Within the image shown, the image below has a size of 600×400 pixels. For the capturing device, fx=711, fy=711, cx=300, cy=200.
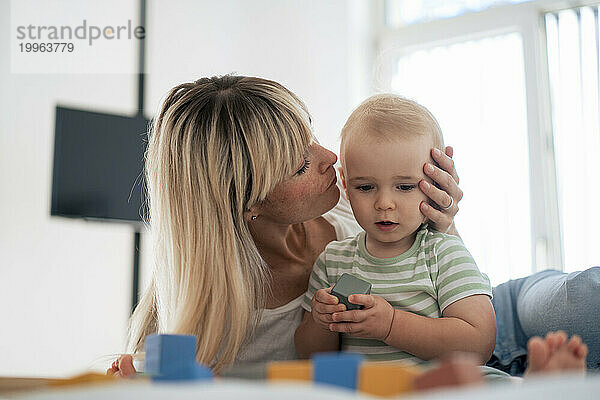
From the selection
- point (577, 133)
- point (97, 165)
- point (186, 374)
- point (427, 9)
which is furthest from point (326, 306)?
point (427, 9)

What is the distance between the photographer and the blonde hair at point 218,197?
1.22 metres

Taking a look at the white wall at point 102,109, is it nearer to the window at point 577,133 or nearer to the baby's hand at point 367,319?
the window at point 577,133

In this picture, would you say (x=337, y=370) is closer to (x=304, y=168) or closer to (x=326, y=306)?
(x=326, y=306)

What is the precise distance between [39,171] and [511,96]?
8.26 ft

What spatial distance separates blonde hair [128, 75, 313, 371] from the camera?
1223 millimetres

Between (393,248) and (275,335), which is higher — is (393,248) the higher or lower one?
the higher one

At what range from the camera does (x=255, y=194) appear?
1.27m

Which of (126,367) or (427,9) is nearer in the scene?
(126,367)

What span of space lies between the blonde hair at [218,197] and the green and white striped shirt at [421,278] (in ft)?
0.66

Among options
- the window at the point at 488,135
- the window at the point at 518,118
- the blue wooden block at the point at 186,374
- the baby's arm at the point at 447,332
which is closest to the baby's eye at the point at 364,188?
the baby's arm at the point at 447,332

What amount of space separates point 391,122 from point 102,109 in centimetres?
252

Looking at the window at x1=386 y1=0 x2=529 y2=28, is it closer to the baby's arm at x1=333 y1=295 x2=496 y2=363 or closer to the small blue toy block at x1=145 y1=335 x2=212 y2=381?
the baby's arm at x1=333 y1=295 x2=496 y2=363

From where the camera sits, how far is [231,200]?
4.24 ft

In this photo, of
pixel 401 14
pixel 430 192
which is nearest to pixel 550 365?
pixel 430 192
